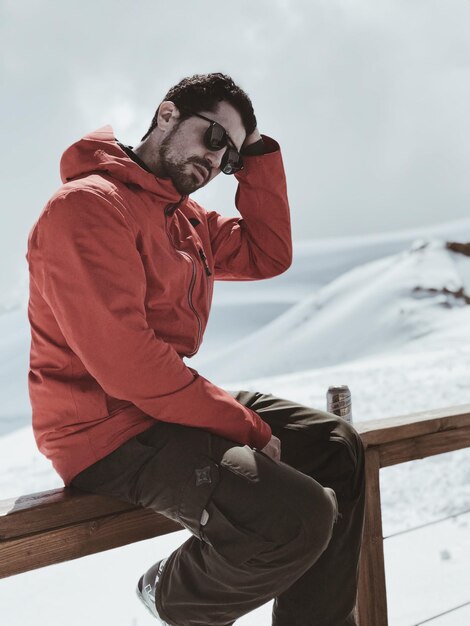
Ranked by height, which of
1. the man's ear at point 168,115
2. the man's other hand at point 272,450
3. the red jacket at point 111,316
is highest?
the man's ear at point 168,115

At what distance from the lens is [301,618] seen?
1.37 metres

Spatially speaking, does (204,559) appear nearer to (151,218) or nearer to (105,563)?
(151,218)

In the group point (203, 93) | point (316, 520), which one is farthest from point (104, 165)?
point (316, 520)

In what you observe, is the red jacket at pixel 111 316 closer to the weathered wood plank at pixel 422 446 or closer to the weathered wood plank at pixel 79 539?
the weathered wood plank at pixel 79 539

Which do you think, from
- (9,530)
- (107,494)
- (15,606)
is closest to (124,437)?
(107,494)

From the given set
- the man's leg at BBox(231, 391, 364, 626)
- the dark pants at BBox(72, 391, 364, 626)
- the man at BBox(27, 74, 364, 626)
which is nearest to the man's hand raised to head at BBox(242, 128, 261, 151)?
the man at BBox(27, 74, 364, 626)

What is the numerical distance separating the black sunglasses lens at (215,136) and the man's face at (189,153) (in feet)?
0.04

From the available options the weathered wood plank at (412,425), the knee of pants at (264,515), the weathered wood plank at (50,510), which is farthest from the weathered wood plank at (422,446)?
the weathered wood plank at (50,510)

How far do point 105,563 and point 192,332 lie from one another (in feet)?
4.14

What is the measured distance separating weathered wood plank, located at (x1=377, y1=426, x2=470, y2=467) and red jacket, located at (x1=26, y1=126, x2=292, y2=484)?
1.97 feet

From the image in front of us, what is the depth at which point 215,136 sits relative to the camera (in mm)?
1432

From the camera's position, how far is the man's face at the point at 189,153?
1.42 meters

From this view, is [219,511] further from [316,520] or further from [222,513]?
[316,520]

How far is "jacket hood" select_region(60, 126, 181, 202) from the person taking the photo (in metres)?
1.34
